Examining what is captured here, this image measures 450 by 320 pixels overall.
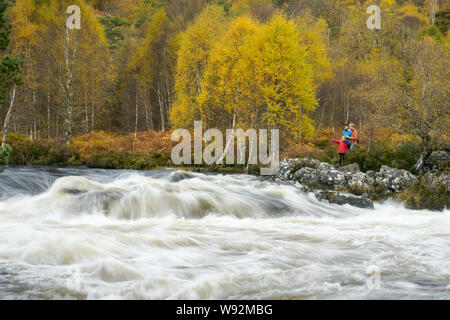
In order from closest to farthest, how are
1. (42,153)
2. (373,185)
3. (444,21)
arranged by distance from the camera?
(373,185) < (42,153) < (444,21)

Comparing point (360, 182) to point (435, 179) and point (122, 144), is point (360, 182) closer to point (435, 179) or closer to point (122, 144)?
point (435, 179)

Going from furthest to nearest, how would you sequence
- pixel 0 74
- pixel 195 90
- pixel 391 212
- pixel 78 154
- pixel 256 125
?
pixel 195 90 → pixel 256 125 → pixel 78 154 → pixel 391 212 → pixel 0 74

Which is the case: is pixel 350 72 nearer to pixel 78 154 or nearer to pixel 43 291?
pixel 78 154

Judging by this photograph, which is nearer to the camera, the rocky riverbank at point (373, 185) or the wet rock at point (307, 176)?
the rocky riverbank at point (373, 185)

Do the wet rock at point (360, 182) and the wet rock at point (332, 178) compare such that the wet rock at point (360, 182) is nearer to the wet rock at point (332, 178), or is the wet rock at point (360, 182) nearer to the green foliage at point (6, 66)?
the wet rock at point (332, 178)

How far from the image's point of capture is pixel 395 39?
178ft

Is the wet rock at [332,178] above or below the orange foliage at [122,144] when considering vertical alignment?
below

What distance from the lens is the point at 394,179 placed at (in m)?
15.2

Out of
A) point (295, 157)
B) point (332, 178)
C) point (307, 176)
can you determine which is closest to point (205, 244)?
point (332, 178)

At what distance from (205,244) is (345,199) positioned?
710 centimetres

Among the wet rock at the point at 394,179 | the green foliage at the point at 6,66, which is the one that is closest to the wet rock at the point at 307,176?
the wet rock at the point at 394,179

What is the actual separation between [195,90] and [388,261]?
2602 centimetres

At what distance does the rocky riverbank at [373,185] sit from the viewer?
543 inches

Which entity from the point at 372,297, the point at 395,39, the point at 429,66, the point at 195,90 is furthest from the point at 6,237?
the point at 395,39
